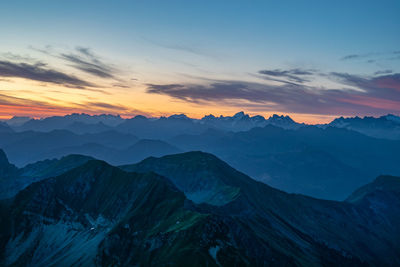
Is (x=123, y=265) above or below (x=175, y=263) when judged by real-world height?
below

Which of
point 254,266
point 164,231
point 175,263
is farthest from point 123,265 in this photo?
point 254,266

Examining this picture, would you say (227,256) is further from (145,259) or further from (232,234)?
(145,259)

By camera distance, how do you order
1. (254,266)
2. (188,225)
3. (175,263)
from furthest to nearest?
(188,225) → (254,266) → (175,263)

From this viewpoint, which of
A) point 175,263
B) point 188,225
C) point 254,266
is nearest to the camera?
point 175,263

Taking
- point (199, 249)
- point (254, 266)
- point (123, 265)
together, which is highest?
point (199, 249)

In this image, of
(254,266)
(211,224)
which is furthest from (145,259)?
(254,266)

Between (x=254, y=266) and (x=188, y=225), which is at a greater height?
(x=188, y=225)

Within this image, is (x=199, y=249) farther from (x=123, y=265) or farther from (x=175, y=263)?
(x=123, y=265)

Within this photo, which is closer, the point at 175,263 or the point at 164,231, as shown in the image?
the point at 175,263

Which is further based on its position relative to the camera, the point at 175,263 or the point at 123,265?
the point at 123,265
